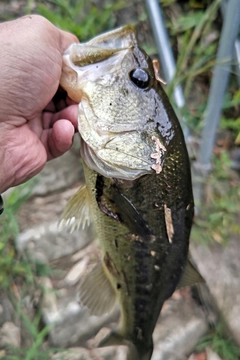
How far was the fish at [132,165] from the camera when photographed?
1.20m

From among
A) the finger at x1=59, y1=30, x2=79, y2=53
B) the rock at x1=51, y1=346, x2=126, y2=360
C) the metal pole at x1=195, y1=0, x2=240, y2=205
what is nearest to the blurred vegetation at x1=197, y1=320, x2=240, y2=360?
the rock at x1=51, y1=346, x2=126, y2=360

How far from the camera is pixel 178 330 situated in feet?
7.33

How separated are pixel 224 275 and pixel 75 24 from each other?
1.88m

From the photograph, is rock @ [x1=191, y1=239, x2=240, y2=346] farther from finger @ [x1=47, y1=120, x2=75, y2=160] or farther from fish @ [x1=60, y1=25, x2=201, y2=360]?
finger @ [x1=47, y1=120, x2=75, y2=160]

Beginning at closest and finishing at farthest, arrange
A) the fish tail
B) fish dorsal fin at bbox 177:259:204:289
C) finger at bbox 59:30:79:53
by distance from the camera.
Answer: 1. finger at bbox 59:30:79:53
2. fish dorsal fin at bbox 177:259:204:289
3. the fish tail

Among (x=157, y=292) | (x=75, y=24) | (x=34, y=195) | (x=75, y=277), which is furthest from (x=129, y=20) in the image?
(x=157, y=292)

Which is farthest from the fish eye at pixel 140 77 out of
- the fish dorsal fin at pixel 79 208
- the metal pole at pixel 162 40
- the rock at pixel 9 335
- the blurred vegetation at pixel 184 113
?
Result: the rock at pixel 9 335

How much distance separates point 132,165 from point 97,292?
0.60 m

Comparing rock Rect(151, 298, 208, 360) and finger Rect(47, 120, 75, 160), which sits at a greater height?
finger Rect(47, 120, 75, 160)

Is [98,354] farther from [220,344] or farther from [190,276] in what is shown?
[190,276]

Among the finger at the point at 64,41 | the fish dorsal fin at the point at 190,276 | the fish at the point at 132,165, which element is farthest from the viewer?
the fish dorsal fin at the point at 190,276

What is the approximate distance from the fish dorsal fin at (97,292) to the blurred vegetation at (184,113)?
0.44 meters

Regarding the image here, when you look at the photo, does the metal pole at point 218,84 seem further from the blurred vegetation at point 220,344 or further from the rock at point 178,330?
the blurred vegetation at point 220,344

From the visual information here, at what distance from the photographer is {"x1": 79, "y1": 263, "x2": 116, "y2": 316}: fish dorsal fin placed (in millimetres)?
1536
